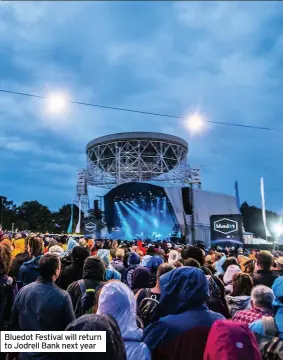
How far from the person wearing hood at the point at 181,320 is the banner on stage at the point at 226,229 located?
45.1 feet

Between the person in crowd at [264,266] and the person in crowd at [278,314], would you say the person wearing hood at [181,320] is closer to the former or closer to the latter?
the person in crowd at [278,314]

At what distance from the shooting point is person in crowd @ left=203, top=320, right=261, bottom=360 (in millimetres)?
1998

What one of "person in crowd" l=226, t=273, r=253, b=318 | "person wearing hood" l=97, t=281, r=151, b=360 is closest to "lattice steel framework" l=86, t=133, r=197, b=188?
"person in crowd" l=226, t=273, r=253, b=318

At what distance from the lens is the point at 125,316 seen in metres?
2.43

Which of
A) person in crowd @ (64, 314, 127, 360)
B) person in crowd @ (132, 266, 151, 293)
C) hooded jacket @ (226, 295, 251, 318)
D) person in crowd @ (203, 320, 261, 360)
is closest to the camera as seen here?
person in crowd @ (64, 314, 127, 360)

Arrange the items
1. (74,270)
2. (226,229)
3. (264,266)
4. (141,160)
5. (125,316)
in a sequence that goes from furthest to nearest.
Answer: (141,160) < (226,229) < (264,266) < (74,270) < (125,316)

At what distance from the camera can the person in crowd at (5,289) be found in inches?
147

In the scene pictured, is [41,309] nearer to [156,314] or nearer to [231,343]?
[156,314]

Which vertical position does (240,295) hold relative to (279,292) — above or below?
below

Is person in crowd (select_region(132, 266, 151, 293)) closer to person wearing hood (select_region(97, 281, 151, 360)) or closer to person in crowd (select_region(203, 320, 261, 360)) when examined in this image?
person wearing hood (select_region(97, 281, 151, 360))

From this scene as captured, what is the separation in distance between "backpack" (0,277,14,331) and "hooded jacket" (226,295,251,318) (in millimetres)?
2554

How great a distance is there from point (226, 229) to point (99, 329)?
15179 mm

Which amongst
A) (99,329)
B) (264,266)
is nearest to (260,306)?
(264,266)

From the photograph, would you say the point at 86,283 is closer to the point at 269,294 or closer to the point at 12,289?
the point at 12,289
